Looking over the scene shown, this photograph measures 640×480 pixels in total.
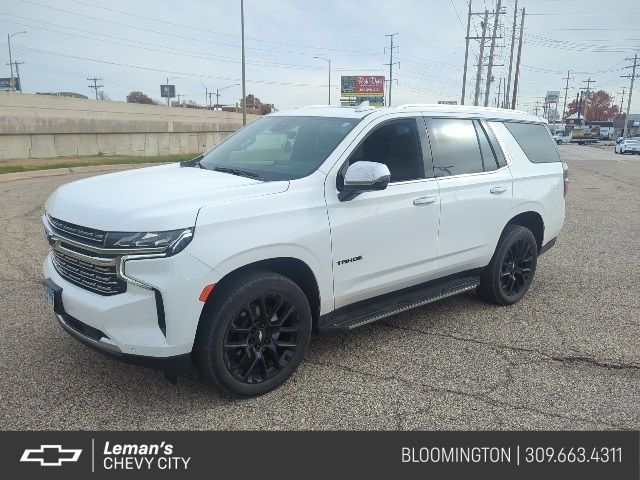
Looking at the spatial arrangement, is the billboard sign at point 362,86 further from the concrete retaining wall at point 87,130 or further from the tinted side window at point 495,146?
the tinted side window at point 495,146

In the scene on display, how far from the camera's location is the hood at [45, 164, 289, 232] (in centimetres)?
296

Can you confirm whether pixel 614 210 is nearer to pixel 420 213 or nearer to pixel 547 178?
pixel 547 178

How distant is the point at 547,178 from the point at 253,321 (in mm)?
3729

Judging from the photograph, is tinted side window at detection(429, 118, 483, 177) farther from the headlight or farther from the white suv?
the headlight

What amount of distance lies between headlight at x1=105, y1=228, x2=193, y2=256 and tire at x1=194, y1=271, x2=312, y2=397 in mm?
424

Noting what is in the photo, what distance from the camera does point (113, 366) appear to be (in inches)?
152

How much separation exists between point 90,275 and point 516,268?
405cm

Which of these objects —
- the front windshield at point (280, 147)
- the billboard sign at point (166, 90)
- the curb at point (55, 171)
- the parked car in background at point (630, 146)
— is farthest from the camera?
the billboard sign at point (166, 90)

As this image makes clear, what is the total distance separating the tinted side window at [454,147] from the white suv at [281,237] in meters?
0.02

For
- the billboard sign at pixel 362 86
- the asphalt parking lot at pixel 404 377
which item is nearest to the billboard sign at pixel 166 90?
the billboard sign at pixel 362 86

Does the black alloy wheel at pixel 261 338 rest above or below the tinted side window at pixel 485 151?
below
